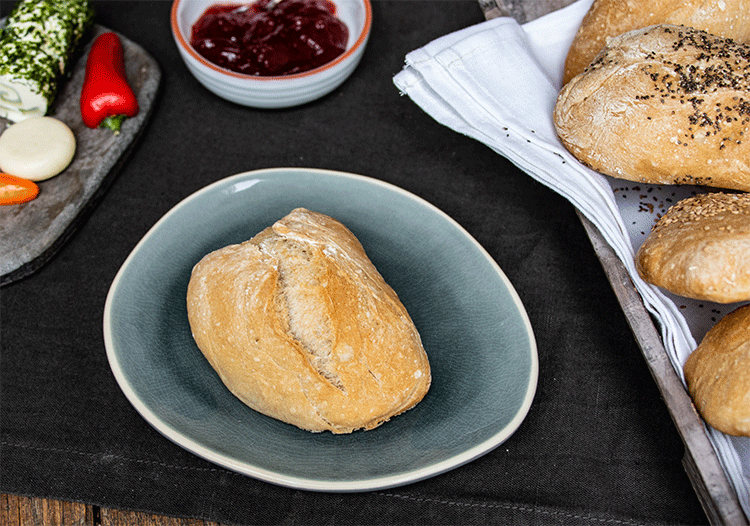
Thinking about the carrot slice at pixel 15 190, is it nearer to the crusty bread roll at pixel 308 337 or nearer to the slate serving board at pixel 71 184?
the slate serving board at pixel 71 184

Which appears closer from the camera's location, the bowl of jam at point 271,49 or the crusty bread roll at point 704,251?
the crusty bread roll at point 704,251

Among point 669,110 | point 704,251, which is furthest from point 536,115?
point 704,251


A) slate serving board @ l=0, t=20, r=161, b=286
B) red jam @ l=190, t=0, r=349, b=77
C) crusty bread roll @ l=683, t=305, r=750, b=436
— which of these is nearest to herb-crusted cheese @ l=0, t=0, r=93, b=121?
slate serving board @ l=0, t=20, r=161, b=286

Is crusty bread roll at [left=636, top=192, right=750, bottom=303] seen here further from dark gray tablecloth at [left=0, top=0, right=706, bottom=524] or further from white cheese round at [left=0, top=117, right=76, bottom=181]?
white cheese round at [left=0, top=117, right=76, bottom=181]

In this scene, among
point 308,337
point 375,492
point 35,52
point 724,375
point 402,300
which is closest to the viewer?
point 724,375

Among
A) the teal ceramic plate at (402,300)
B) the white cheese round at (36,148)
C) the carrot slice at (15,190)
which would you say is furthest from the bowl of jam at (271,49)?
the carrot slice at (15,190)

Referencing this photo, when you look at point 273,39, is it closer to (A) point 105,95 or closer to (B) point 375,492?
(A) point 105,95

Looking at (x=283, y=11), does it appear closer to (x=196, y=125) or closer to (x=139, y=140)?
(x=196, y=125)
